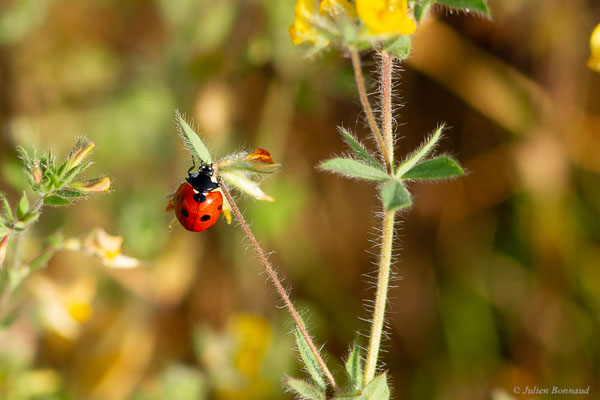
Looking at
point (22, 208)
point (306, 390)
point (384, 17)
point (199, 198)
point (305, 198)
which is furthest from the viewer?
point (305, 198)

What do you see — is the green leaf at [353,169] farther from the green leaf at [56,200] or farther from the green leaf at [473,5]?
the green leaf at [56,200]

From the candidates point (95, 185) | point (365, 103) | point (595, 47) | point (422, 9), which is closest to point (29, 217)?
point (95, 185)

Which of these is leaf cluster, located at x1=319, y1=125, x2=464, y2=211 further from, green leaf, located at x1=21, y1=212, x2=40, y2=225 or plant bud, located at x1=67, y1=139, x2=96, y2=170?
green leaf, located at x1=21, y1=212, x2=40, y2=225

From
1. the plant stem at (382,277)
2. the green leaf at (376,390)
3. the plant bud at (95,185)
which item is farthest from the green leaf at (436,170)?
the plant bud at (95,185)

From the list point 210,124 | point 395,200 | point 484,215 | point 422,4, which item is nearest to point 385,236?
point 395,200

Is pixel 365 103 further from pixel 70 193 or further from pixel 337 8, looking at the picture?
pixel 70 193

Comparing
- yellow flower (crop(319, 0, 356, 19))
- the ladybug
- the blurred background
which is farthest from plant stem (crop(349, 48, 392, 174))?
the blurred background
